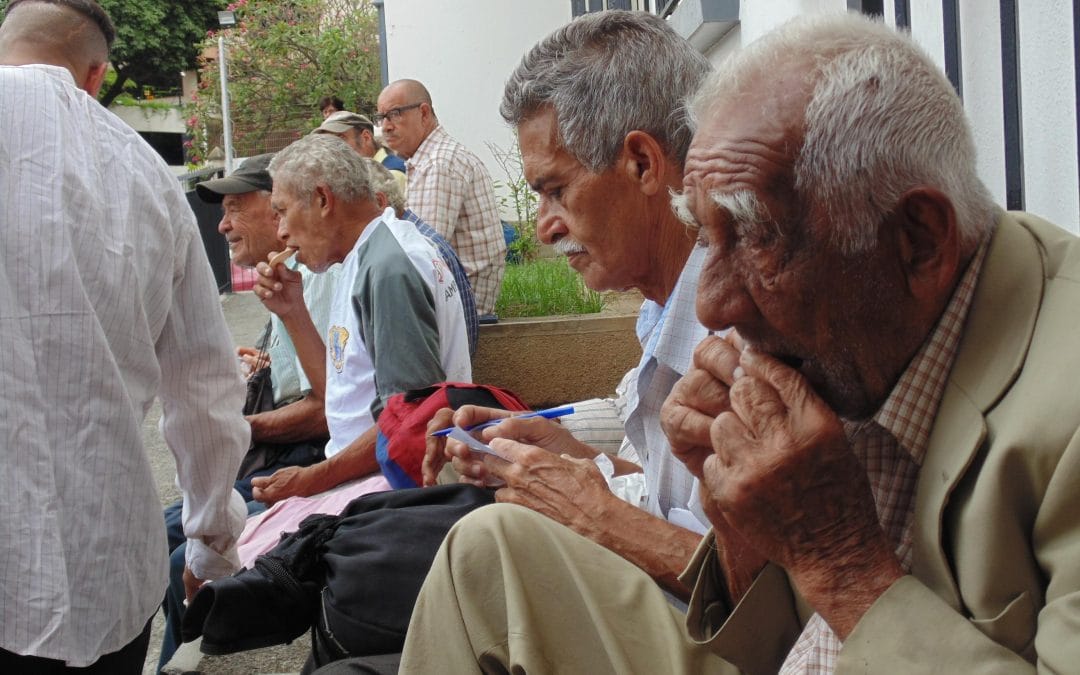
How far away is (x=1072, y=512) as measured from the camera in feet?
4.11

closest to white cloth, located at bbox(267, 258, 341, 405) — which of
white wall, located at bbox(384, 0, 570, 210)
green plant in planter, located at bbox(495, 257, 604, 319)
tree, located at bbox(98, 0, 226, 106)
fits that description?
green plant in planter, located at bbox(495, 257, 604, 319)

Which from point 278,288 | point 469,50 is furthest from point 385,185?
point 469,50

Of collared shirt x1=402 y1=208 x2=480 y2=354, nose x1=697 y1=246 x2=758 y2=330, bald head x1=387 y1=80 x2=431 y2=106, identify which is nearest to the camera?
nose x1=697 y1=246 x2=758 y2=330

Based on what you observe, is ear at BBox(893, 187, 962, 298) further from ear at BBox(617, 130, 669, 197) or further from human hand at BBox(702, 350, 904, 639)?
ear at BBox(617, 130, 669, 197)

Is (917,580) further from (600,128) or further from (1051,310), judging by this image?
(600,128)

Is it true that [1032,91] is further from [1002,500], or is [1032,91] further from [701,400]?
[1002,500]

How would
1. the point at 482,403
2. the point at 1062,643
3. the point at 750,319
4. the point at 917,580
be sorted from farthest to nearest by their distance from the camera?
the point at 482,403 → the point at 750,319 → the point at 917,580 → the point at 1062,643

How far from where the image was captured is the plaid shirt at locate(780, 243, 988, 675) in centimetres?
148

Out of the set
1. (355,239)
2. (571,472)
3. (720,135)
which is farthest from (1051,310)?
(355,239)

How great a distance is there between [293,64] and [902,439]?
17.9 meters

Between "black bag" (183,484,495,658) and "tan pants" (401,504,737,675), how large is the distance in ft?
1.80

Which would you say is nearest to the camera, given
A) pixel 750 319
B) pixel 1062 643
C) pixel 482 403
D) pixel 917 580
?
pixel 1062 643

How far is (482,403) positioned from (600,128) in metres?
0.88

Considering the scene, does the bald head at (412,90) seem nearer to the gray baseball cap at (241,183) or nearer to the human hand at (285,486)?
the gray baseball cap at (241,183)
